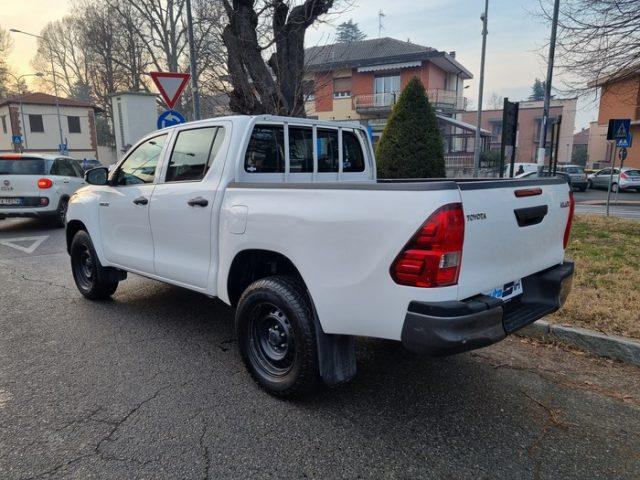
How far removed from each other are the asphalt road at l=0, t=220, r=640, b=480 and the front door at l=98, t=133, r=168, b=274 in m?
0.76

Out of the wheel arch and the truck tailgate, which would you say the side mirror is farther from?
the truck tailgate

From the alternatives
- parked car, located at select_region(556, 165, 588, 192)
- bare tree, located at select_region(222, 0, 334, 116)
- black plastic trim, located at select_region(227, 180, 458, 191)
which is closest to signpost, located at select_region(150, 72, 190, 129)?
bare tree, located at select_region(222, 0, 334, 116)

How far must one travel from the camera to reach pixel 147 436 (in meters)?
2.74

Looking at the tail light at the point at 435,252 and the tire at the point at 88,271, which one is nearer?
the tail light at the point at 435,252

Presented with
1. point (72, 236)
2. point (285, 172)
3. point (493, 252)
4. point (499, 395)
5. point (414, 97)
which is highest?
point (414, 97)

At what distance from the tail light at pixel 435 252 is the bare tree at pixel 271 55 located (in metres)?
8.34

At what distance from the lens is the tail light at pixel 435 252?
7.54 feet

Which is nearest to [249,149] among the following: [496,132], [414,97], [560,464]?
[560,464]

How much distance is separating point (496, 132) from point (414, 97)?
176 ft

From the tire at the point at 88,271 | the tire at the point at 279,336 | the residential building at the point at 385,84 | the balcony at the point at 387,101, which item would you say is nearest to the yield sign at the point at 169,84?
the tire at the point at 88,271

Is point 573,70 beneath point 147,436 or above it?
above

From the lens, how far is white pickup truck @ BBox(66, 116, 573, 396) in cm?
237

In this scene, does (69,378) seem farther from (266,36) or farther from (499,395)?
(266,36)

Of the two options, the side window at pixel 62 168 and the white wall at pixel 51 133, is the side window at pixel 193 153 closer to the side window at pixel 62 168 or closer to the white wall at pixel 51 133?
the side window at pixel 62 168
